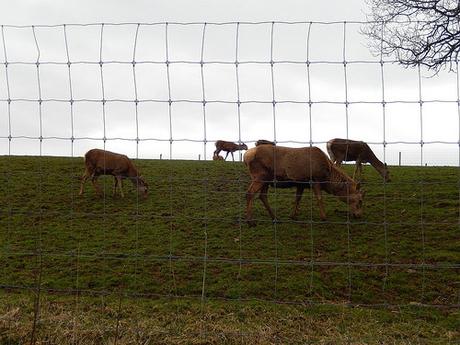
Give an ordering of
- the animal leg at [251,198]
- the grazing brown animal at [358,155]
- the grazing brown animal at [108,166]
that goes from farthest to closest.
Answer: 1. the grazing brown animal at [358,155]
2. the grazing brown animal at [108,166]
3. the animal leg at [251,198]

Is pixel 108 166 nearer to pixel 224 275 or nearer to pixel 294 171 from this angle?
pixel 294 171

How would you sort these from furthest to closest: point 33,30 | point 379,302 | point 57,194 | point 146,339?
point 57,194
point 379,302
point 33,30
point 146,339

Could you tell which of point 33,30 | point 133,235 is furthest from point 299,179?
Result: point 33,30

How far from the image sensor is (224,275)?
26.4ft

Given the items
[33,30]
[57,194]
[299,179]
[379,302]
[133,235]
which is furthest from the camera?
[57,194]

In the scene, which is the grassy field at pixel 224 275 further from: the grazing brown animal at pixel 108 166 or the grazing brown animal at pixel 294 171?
the grazing brown animal at pixel 108 166

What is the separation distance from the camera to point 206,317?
616 centimetres

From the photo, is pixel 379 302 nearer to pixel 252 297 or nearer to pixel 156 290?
pixel 252 297

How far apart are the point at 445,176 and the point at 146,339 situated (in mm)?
12924

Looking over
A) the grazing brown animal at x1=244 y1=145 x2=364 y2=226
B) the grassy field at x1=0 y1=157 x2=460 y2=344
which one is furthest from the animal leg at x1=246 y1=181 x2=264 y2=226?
the grassy field at x1=0 y1=157 x2=460 y2=344

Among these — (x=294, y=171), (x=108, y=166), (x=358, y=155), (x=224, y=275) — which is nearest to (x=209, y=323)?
(x=224, y=275)

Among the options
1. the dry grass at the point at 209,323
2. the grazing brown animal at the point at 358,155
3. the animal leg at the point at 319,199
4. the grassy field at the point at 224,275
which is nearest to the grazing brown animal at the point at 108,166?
the grassy field at the point at 224,275

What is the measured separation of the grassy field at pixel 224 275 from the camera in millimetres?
5543

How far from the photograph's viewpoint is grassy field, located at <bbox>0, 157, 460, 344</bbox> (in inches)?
218
